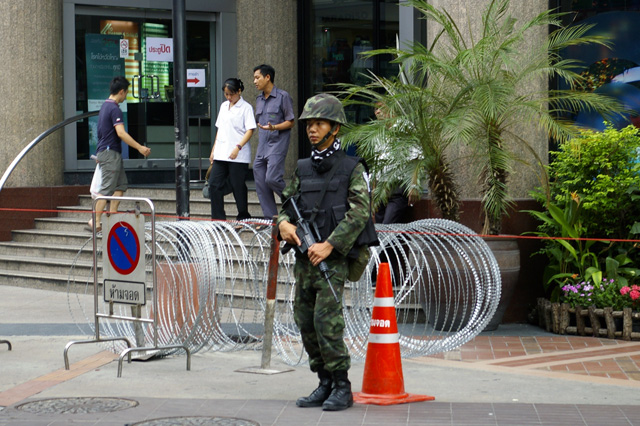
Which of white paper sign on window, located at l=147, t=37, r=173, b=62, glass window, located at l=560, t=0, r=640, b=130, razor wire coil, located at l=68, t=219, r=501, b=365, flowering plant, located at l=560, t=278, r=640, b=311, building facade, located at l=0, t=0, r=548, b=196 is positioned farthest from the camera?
white paper sign on window, located at l=147, t=37, r=173, b=62

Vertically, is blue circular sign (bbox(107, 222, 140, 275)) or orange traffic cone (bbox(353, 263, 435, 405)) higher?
blue circular sign (bbox(107, 222, 140, 275))

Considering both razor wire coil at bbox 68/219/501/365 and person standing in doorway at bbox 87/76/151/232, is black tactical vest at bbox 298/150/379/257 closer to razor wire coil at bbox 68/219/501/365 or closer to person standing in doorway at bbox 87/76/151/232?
razor wire coil at bbox 68/219/501/365

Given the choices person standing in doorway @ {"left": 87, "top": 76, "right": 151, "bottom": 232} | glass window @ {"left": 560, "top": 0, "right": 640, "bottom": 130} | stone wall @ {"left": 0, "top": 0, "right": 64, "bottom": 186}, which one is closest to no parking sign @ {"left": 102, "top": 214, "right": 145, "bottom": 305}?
person standing in doorway @ {"left": 87, "top": 76, "right": 151, "bottom": 232}

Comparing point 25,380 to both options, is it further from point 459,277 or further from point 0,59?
point 0,59

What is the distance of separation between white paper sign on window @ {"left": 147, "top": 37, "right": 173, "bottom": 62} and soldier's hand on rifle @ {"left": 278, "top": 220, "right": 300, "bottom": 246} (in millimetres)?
11033

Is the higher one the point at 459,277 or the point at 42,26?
the point at 42,26

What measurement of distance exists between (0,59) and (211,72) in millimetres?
3679

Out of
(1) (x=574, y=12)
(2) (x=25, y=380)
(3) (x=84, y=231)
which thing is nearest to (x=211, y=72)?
(3) (x=84, y=231)

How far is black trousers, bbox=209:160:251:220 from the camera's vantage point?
12.7 metres

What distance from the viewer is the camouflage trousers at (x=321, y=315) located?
22.6 feet

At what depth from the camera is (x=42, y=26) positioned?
1556 centimetres

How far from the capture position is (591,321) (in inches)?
399

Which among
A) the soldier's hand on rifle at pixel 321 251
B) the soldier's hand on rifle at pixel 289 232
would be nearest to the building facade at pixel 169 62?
the soldier's hand on rifle at pixel 289 232

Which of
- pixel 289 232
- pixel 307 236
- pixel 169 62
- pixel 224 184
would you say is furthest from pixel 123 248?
pixel 169 62
